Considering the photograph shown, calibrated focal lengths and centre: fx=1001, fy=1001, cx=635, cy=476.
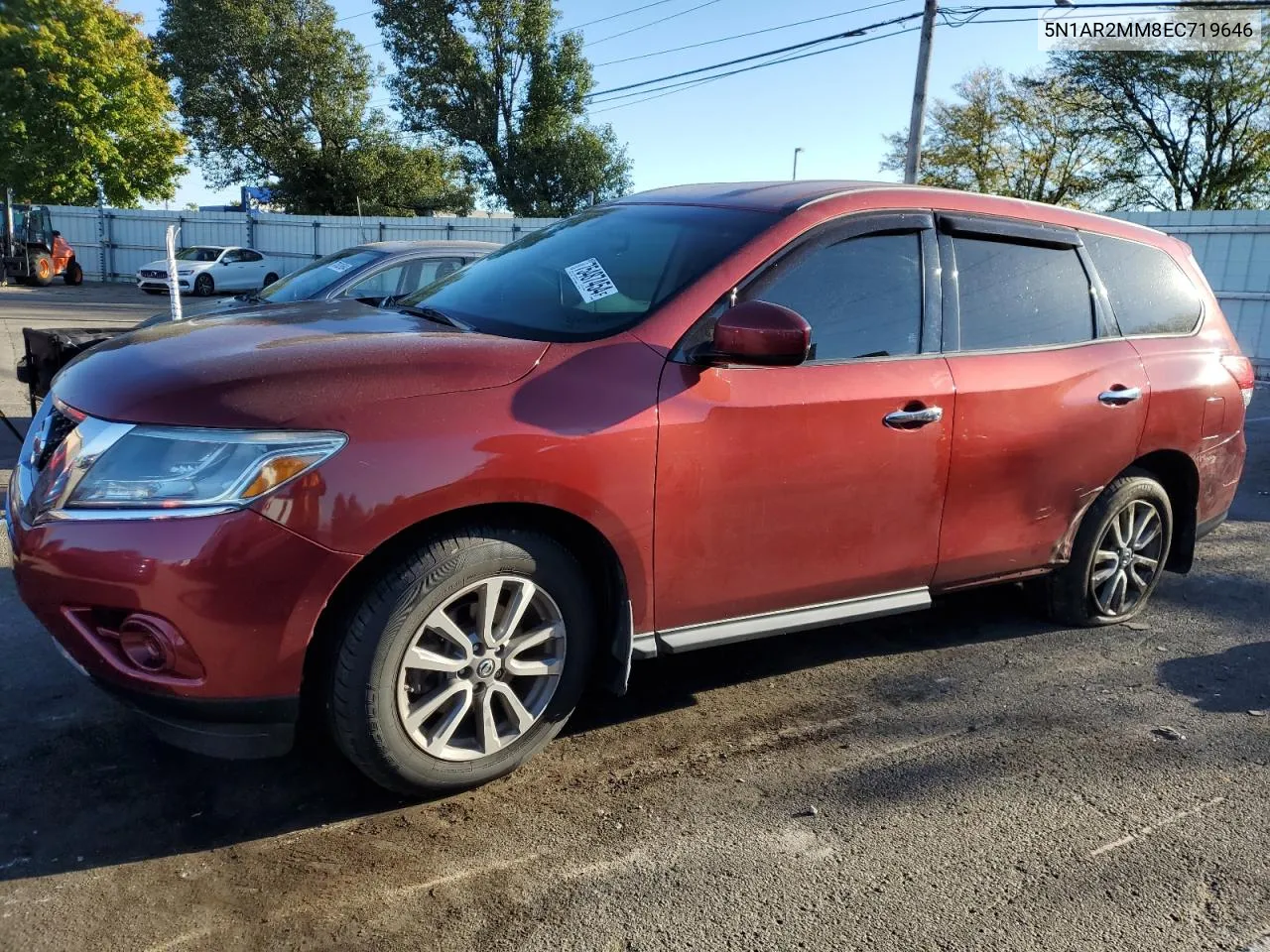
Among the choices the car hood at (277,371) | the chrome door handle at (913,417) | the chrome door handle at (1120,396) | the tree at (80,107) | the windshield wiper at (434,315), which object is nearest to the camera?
the car hood at (277,371)

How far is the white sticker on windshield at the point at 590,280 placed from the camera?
10.9ft

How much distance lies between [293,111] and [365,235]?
1418cm

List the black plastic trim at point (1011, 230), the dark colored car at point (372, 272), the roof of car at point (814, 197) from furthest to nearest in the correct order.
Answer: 1. the dark colored car at point (372, 272)
2. the black plastic trim at point (1011, 230)
3. the roof of car at point (814, 197)

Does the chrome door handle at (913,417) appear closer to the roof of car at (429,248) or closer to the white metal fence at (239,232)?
the roof of car at (429,248)

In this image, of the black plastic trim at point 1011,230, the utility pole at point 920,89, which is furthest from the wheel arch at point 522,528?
the utility pole at point 920,89

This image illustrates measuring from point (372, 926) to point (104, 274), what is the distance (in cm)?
3482

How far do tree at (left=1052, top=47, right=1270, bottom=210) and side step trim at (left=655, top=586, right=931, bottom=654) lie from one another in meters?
34.3

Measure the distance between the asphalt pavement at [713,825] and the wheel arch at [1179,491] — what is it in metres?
0.87

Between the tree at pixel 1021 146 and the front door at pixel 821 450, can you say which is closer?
the front door at pixel 821 450

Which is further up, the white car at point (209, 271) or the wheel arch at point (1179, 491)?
the white car at point (209, 271)

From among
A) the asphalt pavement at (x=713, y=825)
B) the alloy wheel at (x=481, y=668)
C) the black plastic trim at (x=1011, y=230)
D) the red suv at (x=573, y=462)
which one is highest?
the black plastic trim at (x=1011, y=230)

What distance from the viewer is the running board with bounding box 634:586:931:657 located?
10.3 feet

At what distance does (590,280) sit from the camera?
343cm

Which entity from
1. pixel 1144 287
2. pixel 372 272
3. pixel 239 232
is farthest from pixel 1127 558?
pixel 239 232
